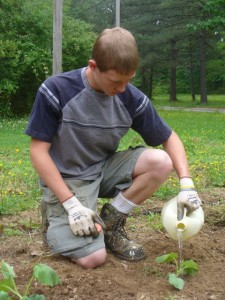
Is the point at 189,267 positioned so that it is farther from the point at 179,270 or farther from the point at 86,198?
the point at 86,198

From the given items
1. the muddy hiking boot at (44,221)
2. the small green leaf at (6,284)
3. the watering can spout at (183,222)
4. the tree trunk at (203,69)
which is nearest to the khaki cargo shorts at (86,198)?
the muddy hiking boot at (44,221)

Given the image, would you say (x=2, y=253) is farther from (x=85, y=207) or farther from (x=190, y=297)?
(x=190, y=297)

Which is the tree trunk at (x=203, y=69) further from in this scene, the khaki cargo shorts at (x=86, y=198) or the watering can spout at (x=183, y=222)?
the watering can spout at (x=183, y=222)

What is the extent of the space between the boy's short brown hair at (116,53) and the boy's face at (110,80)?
0.07ft

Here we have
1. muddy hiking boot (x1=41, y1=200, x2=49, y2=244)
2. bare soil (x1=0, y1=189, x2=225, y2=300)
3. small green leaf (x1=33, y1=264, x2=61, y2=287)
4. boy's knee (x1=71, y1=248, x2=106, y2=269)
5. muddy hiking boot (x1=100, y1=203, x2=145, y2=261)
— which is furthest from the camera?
muddy hiking boot (x1=41, y1=200, x2=49, y2=244)

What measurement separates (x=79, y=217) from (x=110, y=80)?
66 cm

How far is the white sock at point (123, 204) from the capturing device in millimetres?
2844

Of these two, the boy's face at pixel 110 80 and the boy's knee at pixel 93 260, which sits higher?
the boy's face at pixel 110 80

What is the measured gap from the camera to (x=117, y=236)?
287 cm

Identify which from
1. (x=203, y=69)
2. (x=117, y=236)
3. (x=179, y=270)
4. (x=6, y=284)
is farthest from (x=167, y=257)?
(x=203, y=69)

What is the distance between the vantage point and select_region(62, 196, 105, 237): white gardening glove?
8.23 feet

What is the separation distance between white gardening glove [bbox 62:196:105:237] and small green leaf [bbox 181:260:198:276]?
46 cm

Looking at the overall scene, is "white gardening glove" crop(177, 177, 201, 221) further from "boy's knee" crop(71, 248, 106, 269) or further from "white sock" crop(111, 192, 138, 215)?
"boy's knee" crop(71, 248, 106, 269)

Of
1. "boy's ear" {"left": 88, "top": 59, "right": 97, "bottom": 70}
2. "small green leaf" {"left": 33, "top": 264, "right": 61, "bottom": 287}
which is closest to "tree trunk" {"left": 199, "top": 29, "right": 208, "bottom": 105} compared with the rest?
"boy's ear" {"left": 88, "top": 59, "right": 97, "bottom": 70}
